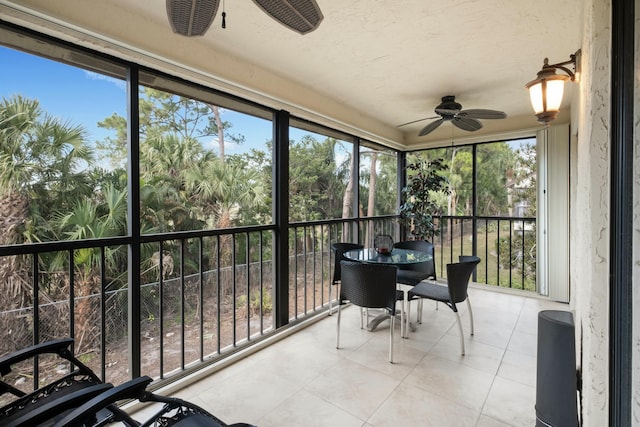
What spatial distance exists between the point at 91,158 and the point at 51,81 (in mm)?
629

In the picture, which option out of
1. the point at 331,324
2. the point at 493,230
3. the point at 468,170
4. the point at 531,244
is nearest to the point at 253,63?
the point at 331,324

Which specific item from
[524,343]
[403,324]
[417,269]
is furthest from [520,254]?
[403,324]

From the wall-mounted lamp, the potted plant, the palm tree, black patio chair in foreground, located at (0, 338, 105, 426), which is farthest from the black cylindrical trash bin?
the palm tree

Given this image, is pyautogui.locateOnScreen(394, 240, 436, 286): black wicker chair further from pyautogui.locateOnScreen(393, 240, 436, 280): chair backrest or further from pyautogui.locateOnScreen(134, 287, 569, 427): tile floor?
pyautogui.locateOnScreen(134, 287, 569, 427): tile floor

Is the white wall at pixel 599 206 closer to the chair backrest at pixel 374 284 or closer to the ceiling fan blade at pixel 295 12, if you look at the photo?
→ the ceiling fan blade at pixel 295 12

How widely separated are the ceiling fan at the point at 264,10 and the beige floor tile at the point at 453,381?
2.34m

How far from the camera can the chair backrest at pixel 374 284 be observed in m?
2.36

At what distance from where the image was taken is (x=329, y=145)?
4465 mm

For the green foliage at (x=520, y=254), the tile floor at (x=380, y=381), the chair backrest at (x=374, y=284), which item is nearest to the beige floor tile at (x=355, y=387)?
the tile floor at (x=380, y=381)

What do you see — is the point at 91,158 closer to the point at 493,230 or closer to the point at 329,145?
the point at 329,145

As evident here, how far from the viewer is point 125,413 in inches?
40.9

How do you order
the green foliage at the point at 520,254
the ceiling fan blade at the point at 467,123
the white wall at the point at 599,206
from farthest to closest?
the green foliage at the point at 520,254 → the ceiling fan blade at the point at 467,123 → the white wall at the point at 599,206

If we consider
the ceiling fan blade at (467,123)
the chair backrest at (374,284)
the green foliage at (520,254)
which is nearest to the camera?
the chair backrest at (374,284)

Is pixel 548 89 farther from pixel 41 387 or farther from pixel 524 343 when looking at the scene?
pixel 41 387
